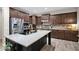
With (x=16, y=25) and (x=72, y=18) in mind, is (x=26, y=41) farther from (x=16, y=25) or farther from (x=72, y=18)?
(x=72, y=18)

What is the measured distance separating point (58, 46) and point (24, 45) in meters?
0.70

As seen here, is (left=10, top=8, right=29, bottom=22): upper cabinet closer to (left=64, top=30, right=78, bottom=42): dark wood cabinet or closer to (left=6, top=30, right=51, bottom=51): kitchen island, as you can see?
(left=6, top=30, right=51, bottom=51): kitchen island

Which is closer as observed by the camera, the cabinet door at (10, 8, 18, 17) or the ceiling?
the cabinet door at (10, 8, 18, 17)

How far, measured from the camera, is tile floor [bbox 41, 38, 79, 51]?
77.8 inches

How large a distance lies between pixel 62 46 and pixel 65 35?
0.24m

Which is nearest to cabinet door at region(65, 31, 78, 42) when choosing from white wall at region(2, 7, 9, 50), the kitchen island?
the kitchen island

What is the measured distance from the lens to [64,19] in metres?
2.04

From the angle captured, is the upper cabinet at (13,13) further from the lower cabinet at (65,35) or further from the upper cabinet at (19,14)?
the lower cabinet at (65,35)

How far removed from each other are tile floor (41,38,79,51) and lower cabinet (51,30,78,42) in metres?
0.07

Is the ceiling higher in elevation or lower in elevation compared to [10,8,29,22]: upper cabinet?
higher

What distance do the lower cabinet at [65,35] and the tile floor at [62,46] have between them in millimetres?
67

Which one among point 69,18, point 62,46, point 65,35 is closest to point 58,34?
point 65,35
